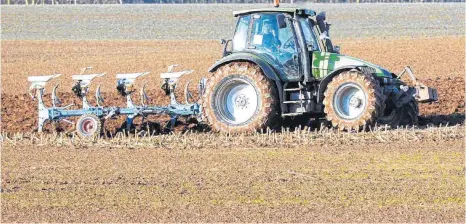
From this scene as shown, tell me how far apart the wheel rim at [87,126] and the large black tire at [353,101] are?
3184mm

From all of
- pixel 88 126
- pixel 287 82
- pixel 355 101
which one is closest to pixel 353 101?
pixel 355 101

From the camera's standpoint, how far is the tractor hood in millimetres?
13742

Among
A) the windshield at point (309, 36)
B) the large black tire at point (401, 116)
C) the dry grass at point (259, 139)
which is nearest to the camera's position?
the dry grass at point (259, 139)

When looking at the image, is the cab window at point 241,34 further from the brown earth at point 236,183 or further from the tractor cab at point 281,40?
the brown earth at point 236,183

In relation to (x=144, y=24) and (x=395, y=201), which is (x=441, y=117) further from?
(x=144, y=24)

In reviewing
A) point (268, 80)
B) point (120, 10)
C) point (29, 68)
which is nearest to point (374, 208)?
point (268, 80)

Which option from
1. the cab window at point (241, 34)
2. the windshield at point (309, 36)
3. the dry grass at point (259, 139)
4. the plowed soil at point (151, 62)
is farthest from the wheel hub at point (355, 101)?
the plowed soil at point (151, 62)

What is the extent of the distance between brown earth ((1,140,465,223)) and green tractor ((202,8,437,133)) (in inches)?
41.5

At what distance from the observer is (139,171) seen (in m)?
10.9

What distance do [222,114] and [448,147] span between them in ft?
10.7

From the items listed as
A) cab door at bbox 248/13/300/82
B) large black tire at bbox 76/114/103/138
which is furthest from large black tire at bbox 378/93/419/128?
large black tire at bbox 76/114/103/138

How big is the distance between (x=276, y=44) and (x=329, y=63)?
771mm

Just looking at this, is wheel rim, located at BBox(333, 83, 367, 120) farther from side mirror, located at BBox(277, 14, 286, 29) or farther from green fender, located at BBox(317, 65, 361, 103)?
side mirror, located at BBox(277, 14, 286, 29)

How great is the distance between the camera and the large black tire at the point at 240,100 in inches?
538
